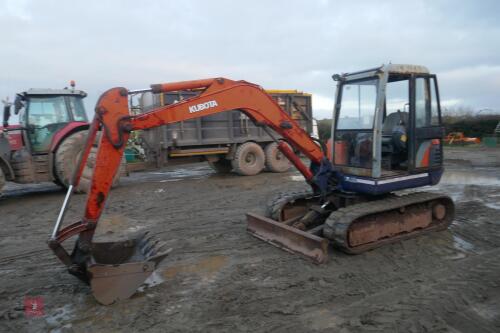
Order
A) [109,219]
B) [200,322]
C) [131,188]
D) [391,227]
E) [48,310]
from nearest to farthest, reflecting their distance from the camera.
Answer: [200,322]
[48,310]
[391,227]
[109,219]
[131,188]

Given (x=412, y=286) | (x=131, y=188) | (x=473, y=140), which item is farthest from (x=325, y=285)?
(x=473, y=140)

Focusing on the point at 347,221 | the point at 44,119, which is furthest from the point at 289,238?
the point at 44,119

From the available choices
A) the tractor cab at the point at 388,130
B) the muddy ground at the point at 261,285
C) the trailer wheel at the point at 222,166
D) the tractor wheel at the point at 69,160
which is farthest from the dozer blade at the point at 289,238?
the trailer wheel at the point at 222,166

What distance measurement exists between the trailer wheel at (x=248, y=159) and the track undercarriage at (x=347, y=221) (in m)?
6.22

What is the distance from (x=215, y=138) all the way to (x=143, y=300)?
843cm

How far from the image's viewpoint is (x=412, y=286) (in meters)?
4.18

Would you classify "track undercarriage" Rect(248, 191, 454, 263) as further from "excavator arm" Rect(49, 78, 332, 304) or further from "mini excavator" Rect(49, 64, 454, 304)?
"excavator arm" Rect(49, 78, 332, 304)

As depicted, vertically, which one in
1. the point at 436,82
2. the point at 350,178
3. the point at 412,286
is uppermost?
the point at 436,82

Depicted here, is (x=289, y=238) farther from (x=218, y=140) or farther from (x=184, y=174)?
(x=184, y=174)

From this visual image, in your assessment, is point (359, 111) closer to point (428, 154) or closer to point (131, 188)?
point (428, 154)

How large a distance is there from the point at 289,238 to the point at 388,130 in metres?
2.21

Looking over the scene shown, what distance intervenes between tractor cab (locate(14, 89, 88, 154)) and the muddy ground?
2.99 metres

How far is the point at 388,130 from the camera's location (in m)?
5.95

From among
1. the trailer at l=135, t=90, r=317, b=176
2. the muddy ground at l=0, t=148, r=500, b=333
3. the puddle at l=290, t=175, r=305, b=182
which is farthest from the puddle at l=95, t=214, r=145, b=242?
the puddle at l=290, t=175, r=305, b=182
